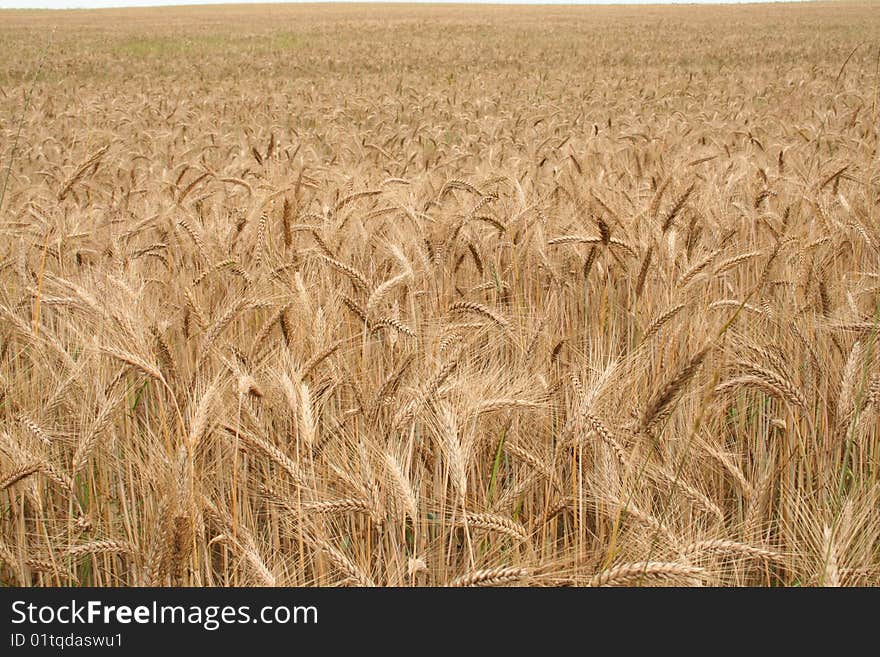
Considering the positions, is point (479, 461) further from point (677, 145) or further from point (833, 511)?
point (677, 145)

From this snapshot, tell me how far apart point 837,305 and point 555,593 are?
5.63 feet

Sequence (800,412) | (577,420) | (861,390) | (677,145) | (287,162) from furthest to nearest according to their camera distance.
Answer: (677,145) → (287,162) → (800,412) → (861,390) → (577,420)

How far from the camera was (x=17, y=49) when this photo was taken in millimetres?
24406

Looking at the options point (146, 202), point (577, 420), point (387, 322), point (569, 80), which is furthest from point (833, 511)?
point (569, 80)

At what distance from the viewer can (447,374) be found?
1.66 m

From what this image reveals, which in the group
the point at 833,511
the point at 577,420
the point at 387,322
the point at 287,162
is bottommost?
the point at 833,511

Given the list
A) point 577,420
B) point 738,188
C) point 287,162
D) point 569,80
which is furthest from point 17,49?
point 577,420

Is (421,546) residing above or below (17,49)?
below

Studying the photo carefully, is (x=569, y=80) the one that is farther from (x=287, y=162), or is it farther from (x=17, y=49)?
(x=17, y=49)

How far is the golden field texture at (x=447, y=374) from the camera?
58.7 inches

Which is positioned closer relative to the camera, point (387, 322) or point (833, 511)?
point (833, 511)

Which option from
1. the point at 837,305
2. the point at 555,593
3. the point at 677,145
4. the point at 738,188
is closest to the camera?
the point at 555,593

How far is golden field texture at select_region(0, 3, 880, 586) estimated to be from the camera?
1.49 m

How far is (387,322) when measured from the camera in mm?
1934
